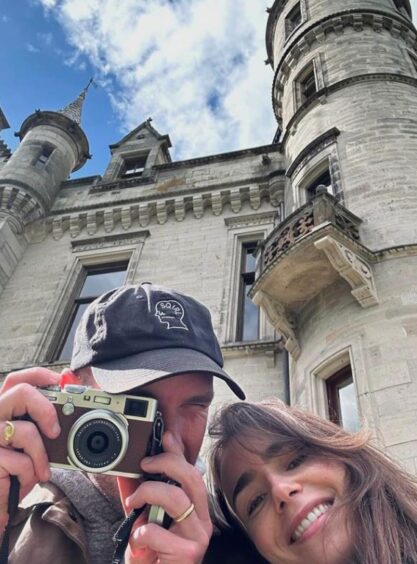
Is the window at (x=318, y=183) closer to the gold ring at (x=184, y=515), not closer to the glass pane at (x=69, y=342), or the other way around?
the glass pane at (x=69, y=342)

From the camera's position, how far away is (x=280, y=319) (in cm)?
677

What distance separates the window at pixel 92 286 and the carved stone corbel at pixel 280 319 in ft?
15.1

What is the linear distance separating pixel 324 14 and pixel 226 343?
1011 cm

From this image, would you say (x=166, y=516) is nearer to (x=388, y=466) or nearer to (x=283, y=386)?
(x=388, y=466)

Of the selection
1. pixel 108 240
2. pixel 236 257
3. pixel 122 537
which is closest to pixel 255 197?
pixel 236 257

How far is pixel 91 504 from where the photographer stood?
1.55 meters

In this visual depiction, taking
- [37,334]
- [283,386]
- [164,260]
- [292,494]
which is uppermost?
[164,260]

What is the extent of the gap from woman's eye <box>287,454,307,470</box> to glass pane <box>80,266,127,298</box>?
8.90 metres

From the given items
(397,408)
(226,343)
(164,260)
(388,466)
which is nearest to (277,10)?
(164,260)

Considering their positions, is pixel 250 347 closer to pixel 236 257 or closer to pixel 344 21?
pixel 236 257

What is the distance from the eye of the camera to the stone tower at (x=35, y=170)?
1166cm

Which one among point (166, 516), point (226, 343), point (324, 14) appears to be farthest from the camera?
point (324, 14)

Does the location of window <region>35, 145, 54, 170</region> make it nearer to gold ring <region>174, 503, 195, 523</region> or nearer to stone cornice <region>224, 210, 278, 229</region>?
stone cornice <region>224, 210, 278, 229</region>

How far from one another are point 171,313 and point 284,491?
0.82 metres
